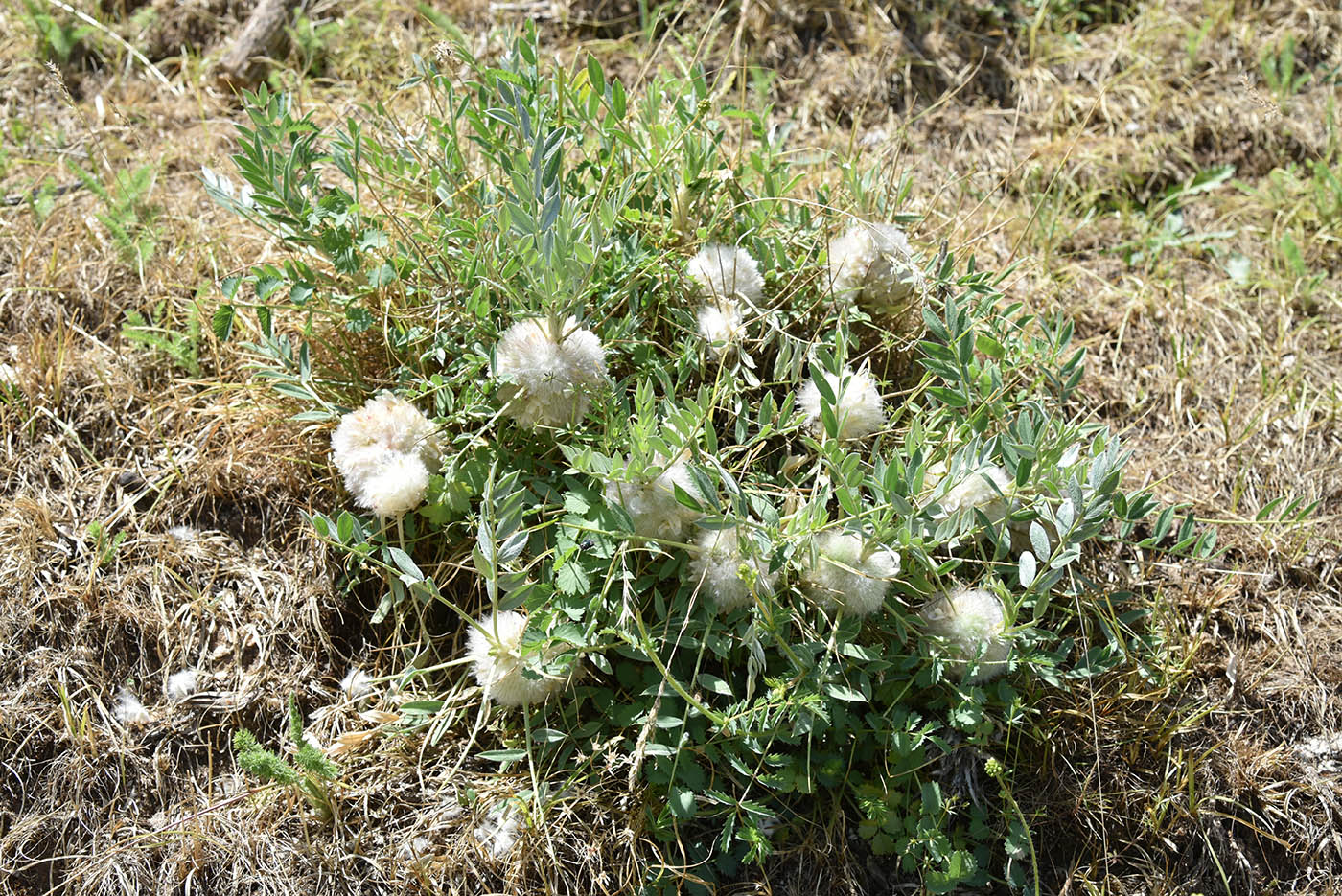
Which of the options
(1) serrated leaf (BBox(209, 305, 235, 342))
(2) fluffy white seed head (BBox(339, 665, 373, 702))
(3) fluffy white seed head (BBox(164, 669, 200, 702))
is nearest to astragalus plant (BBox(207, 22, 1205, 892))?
(1) serrated leaf (BBox(209, 305, 235, 342))

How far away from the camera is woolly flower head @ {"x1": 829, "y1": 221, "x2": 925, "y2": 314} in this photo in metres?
2.10

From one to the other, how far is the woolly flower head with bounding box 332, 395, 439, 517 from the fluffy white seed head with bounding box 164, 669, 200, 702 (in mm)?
563

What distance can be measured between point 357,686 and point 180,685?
1.16 feet

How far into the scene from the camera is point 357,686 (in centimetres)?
205

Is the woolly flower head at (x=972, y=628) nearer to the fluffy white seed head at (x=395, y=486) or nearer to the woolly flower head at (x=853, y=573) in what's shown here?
the woolly flower head at (x=853, y=573)

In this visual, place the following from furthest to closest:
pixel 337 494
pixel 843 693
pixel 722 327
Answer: pixel 337 494, pixel 722 327, pixel 843 693

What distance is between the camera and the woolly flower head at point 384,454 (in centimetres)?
184

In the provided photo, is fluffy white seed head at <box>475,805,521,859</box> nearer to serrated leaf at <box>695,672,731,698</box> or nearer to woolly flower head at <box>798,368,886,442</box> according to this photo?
serrated leaf at <box>695,672,731,698</box>

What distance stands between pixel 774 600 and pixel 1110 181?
2.02 m

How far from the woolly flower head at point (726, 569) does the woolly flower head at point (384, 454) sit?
21.1 inches

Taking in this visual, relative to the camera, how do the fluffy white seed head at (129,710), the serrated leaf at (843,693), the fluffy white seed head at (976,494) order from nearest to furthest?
the serrated leaf at (843,693), the fluffy white seed head at (976,494), the fluffy white seed head at (129,710)

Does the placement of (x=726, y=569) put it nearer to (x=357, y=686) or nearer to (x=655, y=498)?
(x=655, y=498)

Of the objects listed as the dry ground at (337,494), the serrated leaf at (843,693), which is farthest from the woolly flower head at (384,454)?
the serrated leaf at (843,693)

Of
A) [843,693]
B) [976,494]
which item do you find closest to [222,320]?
[843,693]
